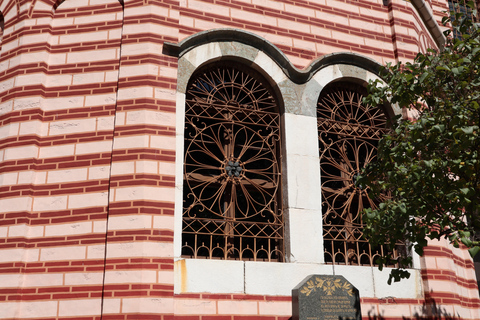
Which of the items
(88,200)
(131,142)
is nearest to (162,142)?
(131,142)

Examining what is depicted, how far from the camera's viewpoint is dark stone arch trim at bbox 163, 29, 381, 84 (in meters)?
7.90

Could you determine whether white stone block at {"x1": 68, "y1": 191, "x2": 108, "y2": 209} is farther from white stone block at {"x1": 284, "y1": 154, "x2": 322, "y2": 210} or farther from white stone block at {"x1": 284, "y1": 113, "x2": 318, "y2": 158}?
white stone block at {"x1": 284, "y1": 113, "x2": 318, "y2": 158}

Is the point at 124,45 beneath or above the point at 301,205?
above

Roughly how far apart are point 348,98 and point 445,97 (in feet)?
→ 9.27

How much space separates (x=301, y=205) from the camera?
25.9 feet

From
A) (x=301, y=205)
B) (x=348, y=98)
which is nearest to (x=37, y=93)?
(x=301, y=205)

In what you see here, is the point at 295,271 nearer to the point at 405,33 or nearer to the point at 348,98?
the point at 348,98

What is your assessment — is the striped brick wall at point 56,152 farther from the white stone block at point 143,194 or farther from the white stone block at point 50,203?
the white stone block at point 143,194

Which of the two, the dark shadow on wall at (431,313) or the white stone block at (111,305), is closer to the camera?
the white stone block at (111,305)

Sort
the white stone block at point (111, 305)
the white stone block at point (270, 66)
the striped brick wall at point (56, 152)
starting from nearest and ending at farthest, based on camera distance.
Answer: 1. the white stone block at point (111, 305)
2. the striped brick wall at point (56, 152)
3. the white stone block at point (270, 66)

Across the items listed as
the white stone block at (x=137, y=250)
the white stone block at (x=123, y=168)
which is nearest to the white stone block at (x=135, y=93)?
the white stone block at (x=123, y=168)

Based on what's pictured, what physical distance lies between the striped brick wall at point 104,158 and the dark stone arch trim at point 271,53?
0.19 meters

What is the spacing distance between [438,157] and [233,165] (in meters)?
3.06

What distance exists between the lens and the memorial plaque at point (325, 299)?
6.95 meters
